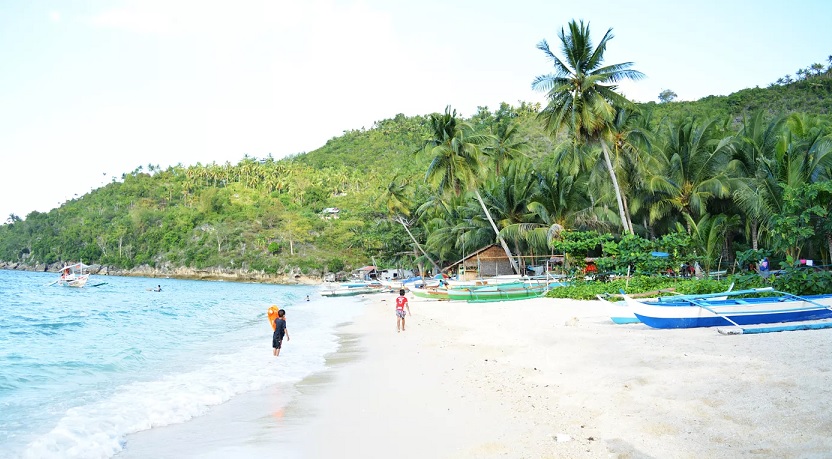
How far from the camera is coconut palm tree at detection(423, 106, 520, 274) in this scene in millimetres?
31094

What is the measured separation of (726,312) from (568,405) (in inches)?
242

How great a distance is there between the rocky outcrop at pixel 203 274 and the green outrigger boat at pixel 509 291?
5796 centimetres

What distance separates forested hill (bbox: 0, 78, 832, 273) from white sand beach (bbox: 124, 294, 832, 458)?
32.6 m

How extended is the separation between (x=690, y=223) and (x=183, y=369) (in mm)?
22659

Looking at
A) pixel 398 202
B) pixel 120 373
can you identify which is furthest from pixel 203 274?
pixel 120 373

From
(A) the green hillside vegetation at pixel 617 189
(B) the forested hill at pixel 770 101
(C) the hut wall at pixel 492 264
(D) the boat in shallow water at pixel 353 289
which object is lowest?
(D) the boat in shallow water at pixel 353 289

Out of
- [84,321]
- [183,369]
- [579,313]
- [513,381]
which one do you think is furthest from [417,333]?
[84,321]

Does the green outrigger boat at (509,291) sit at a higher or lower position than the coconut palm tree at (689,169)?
lower

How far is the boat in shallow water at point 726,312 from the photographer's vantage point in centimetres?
1043

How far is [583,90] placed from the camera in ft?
76.3

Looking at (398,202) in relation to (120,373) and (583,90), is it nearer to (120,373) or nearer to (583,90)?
(583,90)

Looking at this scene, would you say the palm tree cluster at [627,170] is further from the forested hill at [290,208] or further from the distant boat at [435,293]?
the forested hill at [290,208]

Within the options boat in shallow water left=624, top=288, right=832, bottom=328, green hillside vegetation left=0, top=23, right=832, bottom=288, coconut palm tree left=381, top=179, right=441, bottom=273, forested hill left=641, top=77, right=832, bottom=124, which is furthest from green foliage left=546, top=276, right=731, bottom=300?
forested hill left=641, top=77, right=832, bottom=124

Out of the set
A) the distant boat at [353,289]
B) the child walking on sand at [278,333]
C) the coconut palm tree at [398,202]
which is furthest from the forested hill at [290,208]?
the child walking on sand at [278,333]
